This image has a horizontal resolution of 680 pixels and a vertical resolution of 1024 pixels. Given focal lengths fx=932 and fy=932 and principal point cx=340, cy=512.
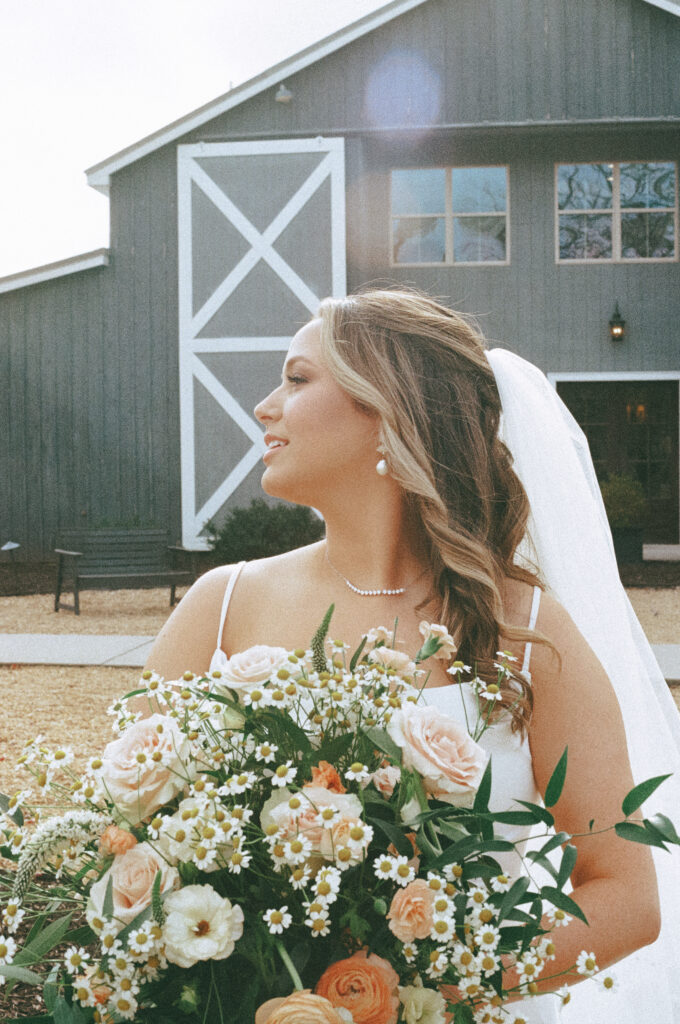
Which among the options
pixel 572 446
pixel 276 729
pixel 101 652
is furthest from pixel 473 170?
pixel 276 729

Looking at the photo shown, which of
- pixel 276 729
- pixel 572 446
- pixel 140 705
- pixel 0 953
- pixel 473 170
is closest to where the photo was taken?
pixel 0 953

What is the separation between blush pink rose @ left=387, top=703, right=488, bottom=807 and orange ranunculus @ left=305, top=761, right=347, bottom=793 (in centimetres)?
9

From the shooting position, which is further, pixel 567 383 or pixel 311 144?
pixel 567 383

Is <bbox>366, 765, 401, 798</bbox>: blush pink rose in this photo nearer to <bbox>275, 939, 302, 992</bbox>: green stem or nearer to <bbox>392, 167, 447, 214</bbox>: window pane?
<bbox>275, 939, 302, 992</bbox>: green stem

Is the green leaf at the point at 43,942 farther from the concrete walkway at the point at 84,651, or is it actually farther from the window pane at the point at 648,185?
the window pane at the point at 648,185

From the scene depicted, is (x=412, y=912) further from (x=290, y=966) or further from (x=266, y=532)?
(x=266, y=532)

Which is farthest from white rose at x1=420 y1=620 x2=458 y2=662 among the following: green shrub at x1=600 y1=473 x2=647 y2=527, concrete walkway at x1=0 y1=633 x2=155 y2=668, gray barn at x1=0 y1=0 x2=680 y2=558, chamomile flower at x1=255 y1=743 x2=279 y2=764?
gray barn at x1=0 y1=0 x2=680 y2=558

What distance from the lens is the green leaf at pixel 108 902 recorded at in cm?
101

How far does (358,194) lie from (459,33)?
9.93 feet

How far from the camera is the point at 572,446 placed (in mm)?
2416

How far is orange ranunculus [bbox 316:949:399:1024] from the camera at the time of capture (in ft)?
3.24

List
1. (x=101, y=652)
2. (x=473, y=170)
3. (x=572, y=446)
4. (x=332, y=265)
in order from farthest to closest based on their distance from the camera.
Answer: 1. (x=473, y=170)
2. (x=332, y=265)
3. (x=101, y=652)
4. (x=572, y=446)

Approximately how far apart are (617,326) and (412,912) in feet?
Answer: 48.6

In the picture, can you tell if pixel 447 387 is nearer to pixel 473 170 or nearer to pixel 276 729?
pixel 276 729
